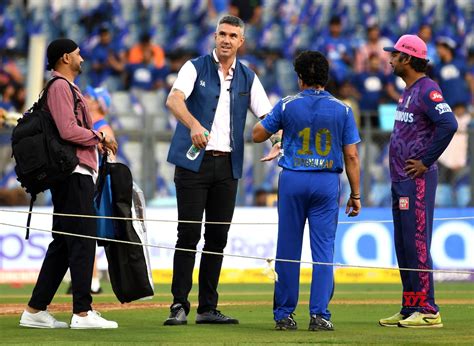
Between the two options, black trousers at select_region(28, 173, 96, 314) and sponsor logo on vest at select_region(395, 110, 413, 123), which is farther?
sponsor logo on vest at select_region(395, 110, 413, 123)

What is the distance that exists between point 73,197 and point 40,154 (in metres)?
0.45

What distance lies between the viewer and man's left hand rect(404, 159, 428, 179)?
392 inches

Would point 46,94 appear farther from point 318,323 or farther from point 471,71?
point 471,71

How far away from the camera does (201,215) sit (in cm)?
1015

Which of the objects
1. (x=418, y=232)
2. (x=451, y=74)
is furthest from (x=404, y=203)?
(x=451, y=74)

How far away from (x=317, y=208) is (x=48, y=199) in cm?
979

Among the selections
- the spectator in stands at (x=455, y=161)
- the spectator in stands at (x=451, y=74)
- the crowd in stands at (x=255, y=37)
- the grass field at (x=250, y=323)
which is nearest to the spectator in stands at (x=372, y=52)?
the crowd in stands at (x=255, y=37)

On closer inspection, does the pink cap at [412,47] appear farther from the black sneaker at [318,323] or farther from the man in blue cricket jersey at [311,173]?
the black sneaker at [318,323]

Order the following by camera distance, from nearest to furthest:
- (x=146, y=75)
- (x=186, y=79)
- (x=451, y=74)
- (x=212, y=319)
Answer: (x=186, y=79), (x=212, y=319), (x=451, y=74), (x=146, y=75)

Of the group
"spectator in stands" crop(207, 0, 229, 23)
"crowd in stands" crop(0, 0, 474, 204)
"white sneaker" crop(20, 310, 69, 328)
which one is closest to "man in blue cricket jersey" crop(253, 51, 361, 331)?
"white sneaker" crop(20, 310, 69, 328)

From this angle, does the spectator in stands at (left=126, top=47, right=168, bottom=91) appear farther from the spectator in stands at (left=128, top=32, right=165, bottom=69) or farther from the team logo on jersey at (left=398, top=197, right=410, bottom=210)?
the team logo on jersey at (left=398, top=197, right=410, bottom=210)

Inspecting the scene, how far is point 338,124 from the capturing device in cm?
948

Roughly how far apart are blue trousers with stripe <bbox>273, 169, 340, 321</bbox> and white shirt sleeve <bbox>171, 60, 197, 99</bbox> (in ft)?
3.92

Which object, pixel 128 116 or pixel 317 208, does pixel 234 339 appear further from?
pixel 128 116
